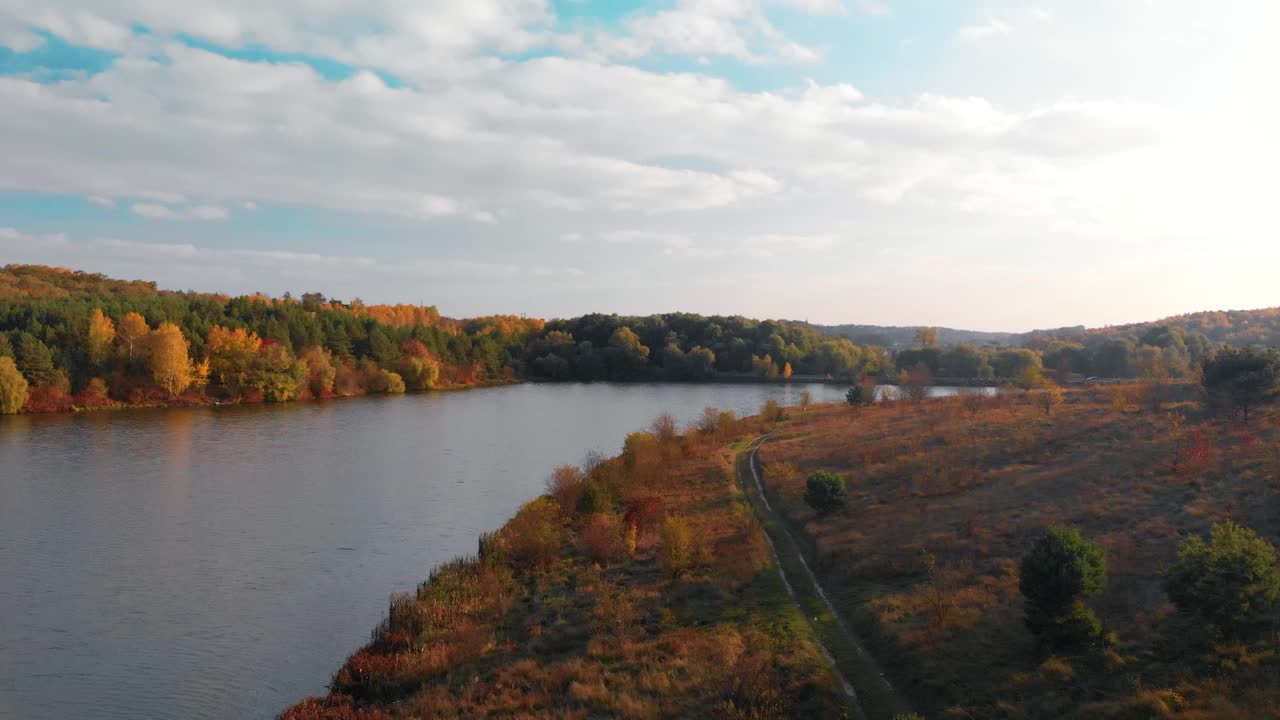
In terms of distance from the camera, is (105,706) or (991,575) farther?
(991,575)

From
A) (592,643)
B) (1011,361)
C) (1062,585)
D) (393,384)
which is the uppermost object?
(1011,361)

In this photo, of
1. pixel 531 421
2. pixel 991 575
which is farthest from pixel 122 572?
pixel 531 421

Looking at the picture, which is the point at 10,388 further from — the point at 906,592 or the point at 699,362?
the point at 699,362

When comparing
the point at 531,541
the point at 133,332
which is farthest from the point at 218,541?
the point at 133,332

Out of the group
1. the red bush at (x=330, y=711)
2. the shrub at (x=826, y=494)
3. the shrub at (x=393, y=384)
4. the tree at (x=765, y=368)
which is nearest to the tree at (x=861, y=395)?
the shrub at (x=826, y=494)

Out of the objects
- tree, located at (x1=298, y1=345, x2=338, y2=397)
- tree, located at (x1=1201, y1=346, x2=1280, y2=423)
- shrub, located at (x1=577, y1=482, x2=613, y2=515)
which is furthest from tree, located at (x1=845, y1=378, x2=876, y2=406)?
tree, located at (x1=298, y1=345, x2=338, y2=397)

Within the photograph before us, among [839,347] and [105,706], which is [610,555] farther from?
[839,347]
